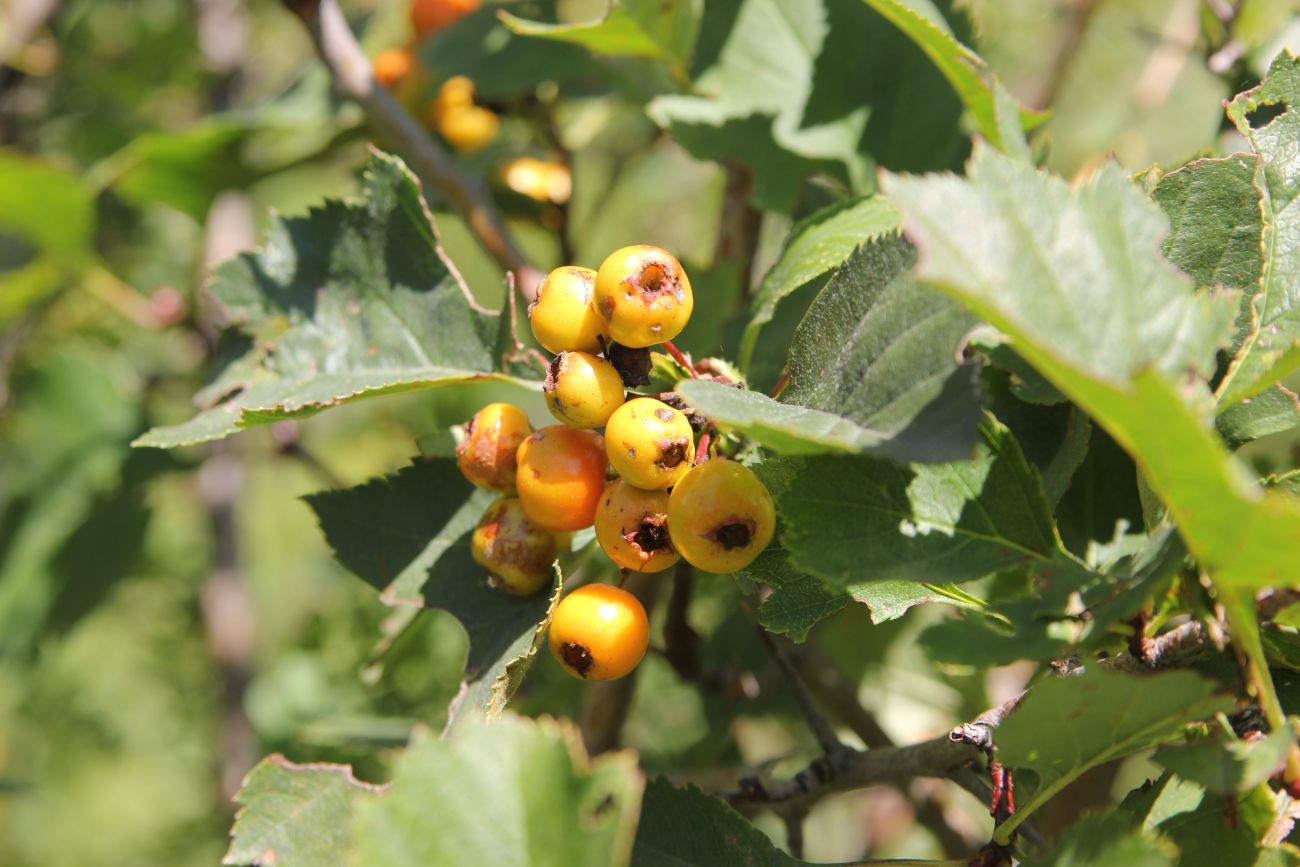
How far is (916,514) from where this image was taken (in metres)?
0.95

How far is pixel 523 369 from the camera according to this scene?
1271 mm

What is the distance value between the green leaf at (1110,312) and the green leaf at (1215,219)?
249 mm

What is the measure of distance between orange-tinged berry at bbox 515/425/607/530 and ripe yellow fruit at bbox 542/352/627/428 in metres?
0.03

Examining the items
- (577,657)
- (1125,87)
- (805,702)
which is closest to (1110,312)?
(577,657)

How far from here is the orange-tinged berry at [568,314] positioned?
3.41 ft

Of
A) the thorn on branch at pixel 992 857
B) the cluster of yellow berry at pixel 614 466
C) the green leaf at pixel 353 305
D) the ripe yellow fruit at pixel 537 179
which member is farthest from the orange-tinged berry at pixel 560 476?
the ripe yellow fruit at pixel 537 179

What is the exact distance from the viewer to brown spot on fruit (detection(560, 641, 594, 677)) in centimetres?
104

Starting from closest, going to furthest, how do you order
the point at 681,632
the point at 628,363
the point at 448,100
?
1. the point at 628,363
2. the point at 681,632
3. the point at 448,100

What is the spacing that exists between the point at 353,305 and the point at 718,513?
637 millimetres

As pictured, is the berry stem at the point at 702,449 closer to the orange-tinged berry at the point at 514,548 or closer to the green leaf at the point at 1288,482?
the orange-tinged berry at the point at 514,548

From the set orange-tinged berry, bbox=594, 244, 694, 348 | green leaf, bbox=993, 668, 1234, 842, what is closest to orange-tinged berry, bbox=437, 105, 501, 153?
orange-tinged berry, bbox=594, 244, 694, 348

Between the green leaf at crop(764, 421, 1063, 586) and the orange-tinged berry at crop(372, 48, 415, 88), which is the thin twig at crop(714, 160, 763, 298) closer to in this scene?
the orange-tinged berry at crop(372, 48, 415, 88)

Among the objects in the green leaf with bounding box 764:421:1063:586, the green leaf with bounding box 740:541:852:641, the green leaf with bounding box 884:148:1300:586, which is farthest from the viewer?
the green leaf with bounding box 740:541:852:641

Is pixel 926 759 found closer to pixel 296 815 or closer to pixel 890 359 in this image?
pixel 890 359
